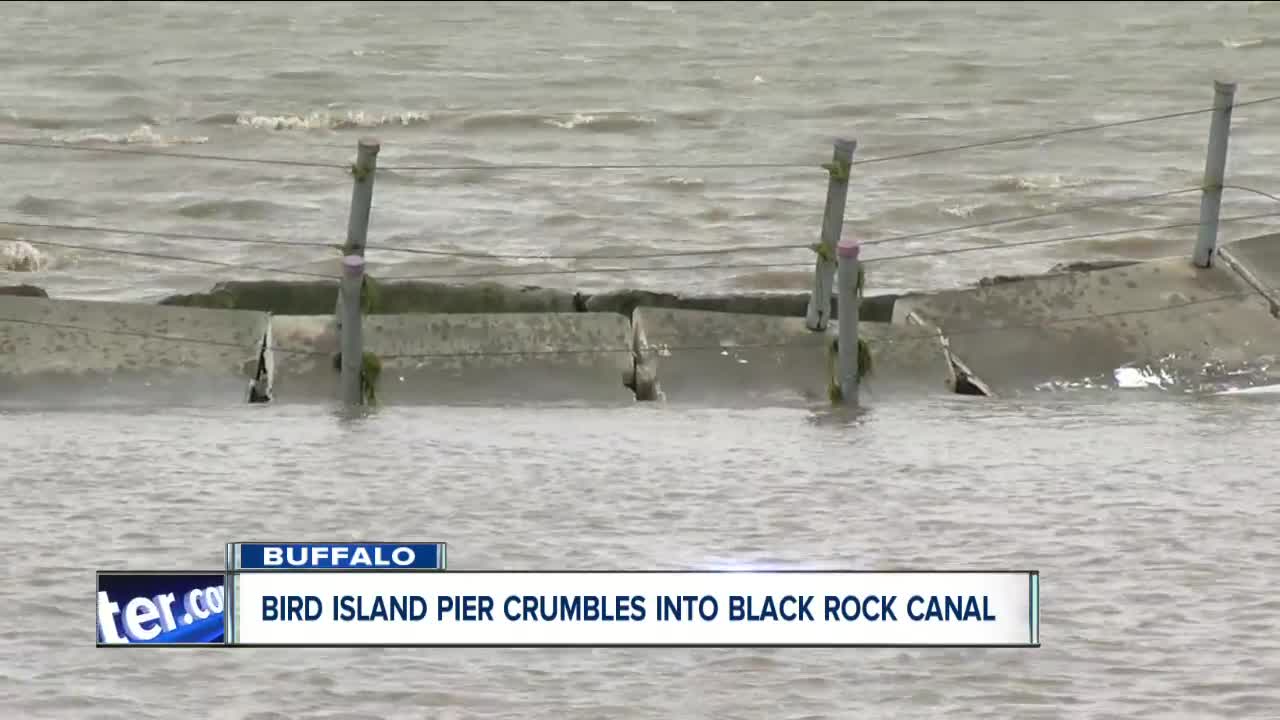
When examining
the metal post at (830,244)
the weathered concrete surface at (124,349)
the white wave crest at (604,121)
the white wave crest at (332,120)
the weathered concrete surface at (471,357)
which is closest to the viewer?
the weathered concrete surface at (124,349)

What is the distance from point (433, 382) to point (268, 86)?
31208 millimetres

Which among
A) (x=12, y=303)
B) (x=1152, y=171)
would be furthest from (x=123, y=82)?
(x=12, y=303)

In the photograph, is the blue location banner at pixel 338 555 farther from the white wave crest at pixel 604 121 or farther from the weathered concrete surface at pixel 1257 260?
the white wave crest at pixel 604 121

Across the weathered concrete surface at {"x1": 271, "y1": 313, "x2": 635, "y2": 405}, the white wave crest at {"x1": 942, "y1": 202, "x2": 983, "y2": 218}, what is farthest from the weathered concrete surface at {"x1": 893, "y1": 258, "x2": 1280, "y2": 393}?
the white wave crest at {"x1": 942, "y1": 202, "x2": 983, "y2": 218}

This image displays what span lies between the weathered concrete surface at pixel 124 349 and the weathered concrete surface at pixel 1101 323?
9.69 ft

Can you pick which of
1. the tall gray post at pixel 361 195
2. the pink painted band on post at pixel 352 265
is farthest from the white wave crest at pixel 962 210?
the pink painted band on post at pixel 352 265

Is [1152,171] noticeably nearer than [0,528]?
No

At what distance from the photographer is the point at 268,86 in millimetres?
41312

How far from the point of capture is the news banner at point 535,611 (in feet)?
22.2

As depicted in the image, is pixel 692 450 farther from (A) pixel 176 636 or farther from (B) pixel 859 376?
(A) pixel 176 636

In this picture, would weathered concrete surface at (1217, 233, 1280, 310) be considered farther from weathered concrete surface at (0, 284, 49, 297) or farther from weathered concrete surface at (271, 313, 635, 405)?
weathered concrete surface at (0, 284, 49, 297)

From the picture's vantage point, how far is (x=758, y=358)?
436 inches

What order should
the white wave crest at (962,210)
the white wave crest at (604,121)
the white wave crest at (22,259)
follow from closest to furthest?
the white wave crest at (22,259)
the white wave crest at (962,210)
the white wave crest at (604,121)

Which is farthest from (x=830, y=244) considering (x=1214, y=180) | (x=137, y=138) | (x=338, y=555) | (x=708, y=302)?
(x=137, y=138)
